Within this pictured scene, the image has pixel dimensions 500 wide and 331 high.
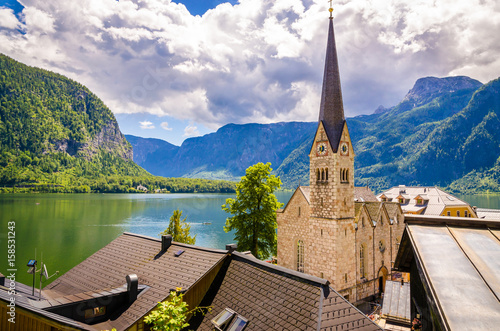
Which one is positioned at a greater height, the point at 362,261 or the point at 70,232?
the point at 362,261

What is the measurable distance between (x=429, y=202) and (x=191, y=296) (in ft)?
165

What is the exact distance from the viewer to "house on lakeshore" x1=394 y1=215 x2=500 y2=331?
3230 mm

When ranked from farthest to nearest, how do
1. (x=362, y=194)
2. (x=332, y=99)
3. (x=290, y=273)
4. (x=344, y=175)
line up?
(x=362, y=194) < (x=332, y=99) < (x=344, y=175) < (x=290, y=273)

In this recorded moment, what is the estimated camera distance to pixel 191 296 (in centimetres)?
1014

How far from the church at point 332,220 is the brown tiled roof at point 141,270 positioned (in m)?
10.8

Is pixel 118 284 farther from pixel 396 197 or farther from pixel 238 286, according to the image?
pixel 396 197

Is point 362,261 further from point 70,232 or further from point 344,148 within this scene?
point 70,232

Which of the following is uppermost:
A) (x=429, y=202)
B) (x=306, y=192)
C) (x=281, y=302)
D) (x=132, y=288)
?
(x=306, y=192)

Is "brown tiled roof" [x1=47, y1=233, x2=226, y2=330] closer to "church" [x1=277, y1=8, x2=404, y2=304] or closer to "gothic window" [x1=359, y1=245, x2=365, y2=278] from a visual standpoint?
"church" [x1=277, y1=8, x2=404, y2=304]

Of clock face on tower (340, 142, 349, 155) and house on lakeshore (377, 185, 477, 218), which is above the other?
clock face on tower (340, 142, 349, 155)

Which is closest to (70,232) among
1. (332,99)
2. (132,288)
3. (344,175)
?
(344,175)

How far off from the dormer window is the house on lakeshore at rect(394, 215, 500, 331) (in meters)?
4.49

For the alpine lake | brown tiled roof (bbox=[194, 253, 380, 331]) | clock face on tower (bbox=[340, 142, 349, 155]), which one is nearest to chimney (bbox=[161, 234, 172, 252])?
brown tiled roof (bbox=[194, 253, 380, 331])

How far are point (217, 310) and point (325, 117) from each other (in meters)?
15.5
